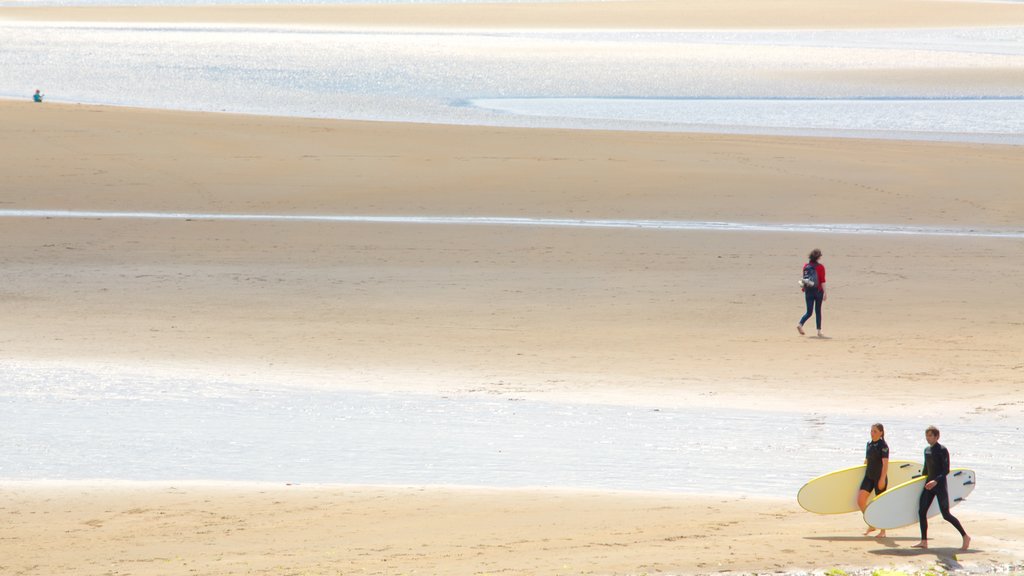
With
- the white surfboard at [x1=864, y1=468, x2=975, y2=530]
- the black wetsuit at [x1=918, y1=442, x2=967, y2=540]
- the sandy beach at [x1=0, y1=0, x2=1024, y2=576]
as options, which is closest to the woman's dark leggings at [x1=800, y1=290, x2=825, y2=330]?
the sandy beach at [x1=0, y1=0, x2=1024, y2=576]

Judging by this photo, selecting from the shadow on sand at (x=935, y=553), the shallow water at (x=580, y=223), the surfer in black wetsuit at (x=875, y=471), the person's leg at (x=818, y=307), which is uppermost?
the shallow water at (x=580, y=223)

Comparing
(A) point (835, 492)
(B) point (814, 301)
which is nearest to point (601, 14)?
(B) point (814, 301)

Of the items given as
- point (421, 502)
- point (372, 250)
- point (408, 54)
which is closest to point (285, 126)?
point (372, 250)

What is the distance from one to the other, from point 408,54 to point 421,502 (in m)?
46.8

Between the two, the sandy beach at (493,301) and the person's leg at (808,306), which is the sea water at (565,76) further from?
the person's leg at (808,306)

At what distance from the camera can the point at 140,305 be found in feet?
57.1

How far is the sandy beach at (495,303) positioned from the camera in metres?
9.23

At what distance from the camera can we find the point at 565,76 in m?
47.6

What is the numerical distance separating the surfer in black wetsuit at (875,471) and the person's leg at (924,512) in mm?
315

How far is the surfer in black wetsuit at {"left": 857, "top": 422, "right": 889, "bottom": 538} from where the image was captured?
949 centimetres

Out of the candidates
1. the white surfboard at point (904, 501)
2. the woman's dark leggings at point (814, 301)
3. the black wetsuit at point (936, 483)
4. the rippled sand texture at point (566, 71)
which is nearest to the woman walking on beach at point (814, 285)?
the woman's dark leggings at point (814, 301)

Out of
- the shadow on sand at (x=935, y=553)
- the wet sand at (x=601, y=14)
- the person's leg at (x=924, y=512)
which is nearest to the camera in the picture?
the shadow on sand at (x=935, y=553)

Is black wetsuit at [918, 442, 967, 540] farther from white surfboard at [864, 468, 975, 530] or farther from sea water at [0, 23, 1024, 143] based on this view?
sea water at [0, 23, 1024, 143]

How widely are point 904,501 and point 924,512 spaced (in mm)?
169
